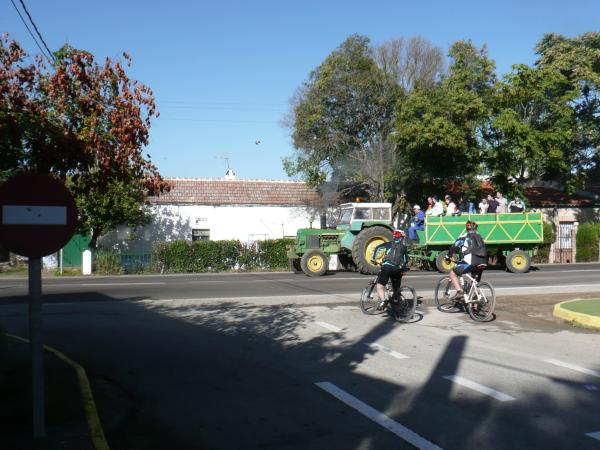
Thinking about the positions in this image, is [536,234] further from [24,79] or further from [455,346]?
[24,79]

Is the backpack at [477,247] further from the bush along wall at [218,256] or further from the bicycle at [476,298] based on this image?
the bush along wall at [218,256]

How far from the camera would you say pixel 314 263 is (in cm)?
2192

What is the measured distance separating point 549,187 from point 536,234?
14902 mm

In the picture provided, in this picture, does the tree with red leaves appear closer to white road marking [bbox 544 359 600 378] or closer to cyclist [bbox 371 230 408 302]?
cyclist [bbox 371 230 408 302]

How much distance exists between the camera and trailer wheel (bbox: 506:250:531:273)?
76.0 ft

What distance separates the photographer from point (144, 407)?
624cm

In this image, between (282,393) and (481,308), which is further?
(481,308)

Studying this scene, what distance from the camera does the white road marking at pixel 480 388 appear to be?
653cm

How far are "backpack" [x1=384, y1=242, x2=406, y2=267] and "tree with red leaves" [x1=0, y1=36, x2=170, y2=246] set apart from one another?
4.27 m

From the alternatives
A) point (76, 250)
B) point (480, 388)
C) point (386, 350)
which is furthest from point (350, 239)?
point (480, 388)

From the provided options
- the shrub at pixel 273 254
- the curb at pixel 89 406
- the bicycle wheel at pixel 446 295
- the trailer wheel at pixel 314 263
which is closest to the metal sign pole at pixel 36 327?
the curb at pixel 89 406

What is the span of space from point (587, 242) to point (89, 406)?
3031 cm

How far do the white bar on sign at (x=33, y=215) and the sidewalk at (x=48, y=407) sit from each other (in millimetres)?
1698

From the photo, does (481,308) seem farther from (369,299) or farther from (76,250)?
(76,250)
